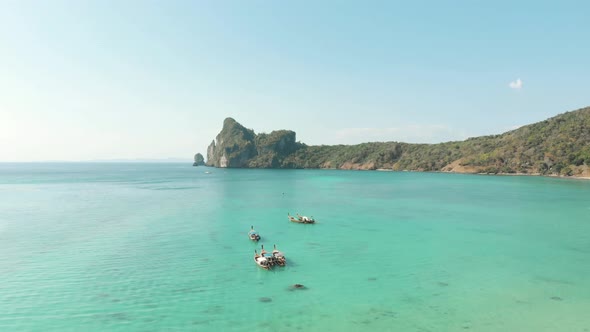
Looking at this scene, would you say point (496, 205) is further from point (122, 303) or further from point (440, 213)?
point (122, 303)

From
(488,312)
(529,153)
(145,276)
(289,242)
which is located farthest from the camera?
(529,153)

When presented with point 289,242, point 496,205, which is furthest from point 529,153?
point 289,242

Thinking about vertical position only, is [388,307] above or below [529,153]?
below

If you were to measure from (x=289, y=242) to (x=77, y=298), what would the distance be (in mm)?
26533

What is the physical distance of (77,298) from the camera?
30.0m

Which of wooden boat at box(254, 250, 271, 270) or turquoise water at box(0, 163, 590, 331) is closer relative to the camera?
turquoise water at box(0, 163, 590, 331)

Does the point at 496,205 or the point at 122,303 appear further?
the point at 496,205

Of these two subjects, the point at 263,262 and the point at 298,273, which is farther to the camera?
the point at 263,262

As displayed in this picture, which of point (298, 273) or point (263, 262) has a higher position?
point (263, 262)

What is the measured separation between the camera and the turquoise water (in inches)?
1032

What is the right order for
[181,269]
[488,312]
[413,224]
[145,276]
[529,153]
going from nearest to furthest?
[488,312] < [145,276] < [181,269] < [413,224] < [529,153]

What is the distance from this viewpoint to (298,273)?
3609 cm

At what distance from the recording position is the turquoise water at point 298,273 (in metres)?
26.2

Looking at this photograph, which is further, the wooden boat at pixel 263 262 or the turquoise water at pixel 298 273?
the wooden boat at pixel 263 262
